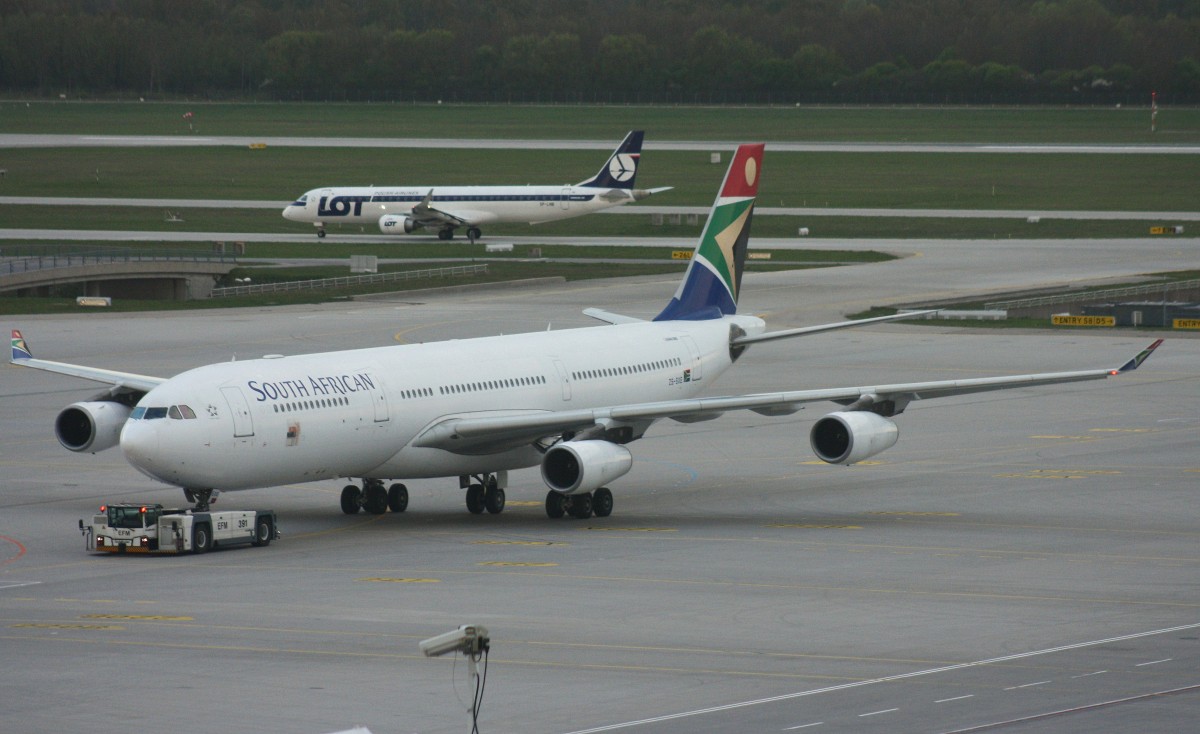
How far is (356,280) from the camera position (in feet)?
338

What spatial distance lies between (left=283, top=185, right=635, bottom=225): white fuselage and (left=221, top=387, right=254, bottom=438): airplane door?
304ft

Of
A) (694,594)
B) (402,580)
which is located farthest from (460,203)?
(694,594)

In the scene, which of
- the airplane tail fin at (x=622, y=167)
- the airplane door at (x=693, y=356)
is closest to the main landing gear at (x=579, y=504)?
the airplane door at (x=693, y=356)

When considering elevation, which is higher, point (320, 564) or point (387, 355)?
point (387, 355)

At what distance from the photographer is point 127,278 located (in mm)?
99125

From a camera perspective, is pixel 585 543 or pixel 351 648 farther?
pixel 585 543

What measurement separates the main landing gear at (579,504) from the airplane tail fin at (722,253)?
11175mm

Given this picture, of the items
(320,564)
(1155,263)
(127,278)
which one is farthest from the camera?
(1155,263)

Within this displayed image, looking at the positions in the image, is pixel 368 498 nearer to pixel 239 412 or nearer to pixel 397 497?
pixel 397 497

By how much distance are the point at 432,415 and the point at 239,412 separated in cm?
537

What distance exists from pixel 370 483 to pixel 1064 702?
71.9 ft

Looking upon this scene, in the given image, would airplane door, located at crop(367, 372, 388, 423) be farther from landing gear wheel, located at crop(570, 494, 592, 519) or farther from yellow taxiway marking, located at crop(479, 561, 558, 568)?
yellow taxiway marking, located at crop(479, 561, 558, 568)

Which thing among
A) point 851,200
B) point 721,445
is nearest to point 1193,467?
point 721,445

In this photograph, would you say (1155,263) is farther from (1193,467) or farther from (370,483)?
(370,483)
